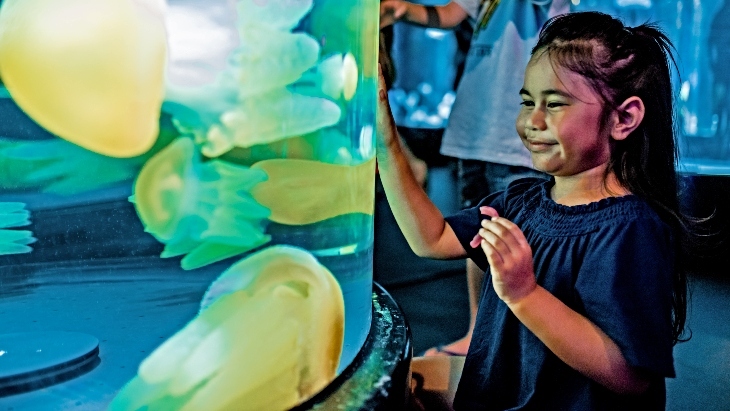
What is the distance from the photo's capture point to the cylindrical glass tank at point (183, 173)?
14.3 inches

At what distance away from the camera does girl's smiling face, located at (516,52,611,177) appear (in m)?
0.72

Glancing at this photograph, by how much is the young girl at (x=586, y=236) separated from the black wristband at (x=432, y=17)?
82cm

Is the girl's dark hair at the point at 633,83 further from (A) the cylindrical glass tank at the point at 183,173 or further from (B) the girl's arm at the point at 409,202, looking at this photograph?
(A) the cylindrical glass tank at the point at 183,173

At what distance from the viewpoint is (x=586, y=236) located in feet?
2.40

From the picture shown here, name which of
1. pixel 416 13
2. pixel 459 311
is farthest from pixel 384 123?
pixel 459 311

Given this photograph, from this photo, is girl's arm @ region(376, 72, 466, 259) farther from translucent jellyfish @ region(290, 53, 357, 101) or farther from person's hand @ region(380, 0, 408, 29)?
person's hand @ region(380, 0, 408, 29)

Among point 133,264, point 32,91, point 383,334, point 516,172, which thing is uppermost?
point 32,91

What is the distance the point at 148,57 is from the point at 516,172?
1.33 meters

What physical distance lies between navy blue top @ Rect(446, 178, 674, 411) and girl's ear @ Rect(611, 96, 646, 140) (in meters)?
0.08

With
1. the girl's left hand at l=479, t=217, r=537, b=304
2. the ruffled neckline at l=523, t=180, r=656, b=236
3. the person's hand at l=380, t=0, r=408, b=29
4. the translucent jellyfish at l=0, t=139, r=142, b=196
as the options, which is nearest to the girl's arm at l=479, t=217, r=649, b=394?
the girl's left hand at l=479, t=217, r=537, b=304

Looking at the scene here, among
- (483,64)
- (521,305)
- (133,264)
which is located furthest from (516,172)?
(133,264)

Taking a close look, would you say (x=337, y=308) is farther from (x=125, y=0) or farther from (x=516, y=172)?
(x=516, y=172)

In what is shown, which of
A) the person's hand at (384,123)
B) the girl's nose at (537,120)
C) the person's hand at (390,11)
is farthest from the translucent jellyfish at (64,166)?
the person's hand at (390,11)

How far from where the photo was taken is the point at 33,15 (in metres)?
0.36
